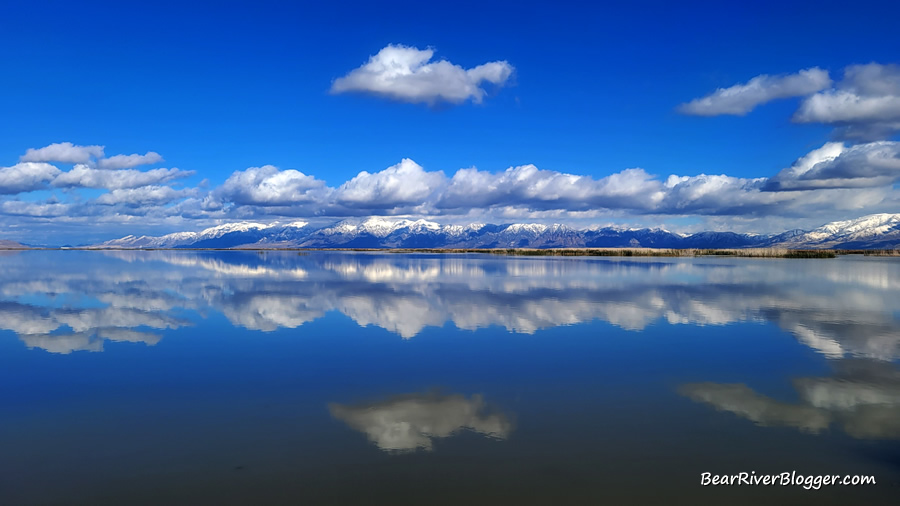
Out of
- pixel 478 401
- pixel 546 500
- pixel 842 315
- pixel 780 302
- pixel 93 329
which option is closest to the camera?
pixel 546 500

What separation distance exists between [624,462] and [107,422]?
10.9 metres

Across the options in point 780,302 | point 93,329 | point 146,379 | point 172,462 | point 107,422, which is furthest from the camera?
point 780,302

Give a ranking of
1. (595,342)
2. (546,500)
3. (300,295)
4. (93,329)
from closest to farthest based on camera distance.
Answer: (546,500)
(595,342)
(93,329)
(300,295)

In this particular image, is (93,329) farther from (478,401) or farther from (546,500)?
(546,500)

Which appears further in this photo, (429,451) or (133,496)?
(429,451)

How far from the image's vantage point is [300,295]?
38.9 meters

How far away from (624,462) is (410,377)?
7.47 m

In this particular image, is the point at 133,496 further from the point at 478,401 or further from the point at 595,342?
the point at 595,342

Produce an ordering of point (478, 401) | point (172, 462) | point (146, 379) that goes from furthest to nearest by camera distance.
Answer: point (146, 379), point (478, 401), point (172, 462)

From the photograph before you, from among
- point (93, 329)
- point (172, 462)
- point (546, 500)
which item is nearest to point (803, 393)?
point (546, 500)

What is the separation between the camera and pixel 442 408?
12.9 m

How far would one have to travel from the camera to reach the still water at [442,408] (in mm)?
8992

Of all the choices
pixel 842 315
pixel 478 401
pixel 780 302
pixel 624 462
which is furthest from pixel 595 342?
pixel 780 302

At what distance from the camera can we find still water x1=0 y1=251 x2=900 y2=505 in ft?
29.5
